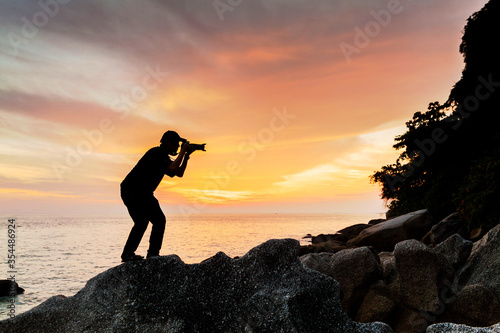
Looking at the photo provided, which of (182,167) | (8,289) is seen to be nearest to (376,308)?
(182,167)

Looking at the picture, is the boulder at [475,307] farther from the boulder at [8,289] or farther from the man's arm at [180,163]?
the boulder at [8,289]

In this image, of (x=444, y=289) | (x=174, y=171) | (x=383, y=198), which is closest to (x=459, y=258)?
(x=444, y=289)

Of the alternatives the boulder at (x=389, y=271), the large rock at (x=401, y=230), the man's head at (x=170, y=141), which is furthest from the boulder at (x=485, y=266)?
the large rock at (x=401, y=230)

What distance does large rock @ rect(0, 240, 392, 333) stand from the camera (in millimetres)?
5422

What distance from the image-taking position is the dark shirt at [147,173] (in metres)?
6.88

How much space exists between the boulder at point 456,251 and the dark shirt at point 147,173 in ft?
31.5

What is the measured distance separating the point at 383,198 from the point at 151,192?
141ft

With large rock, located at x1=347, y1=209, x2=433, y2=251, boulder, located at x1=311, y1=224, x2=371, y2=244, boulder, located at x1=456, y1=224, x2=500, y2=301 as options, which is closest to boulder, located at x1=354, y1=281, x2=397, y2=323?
boulder, located at x1=456, y1=224, x2=500, y2=301

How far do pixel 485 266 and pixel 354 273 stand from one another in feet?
12.1

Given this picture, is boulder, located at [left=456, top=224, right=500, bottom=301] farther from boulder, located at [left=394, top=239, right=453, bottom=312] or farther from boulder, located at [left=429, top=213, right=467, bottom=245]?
boulder, located at [left=429, top=213, right=467, bottom=245]

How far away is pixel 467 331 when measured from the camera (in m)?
4.40

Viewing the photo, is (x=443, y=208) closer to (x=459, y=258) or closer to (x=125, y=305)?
(x=459, y=258)

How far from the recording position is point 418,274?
10367mm

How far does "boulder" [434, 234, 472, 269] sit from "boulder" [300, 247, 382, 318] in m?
2.36
